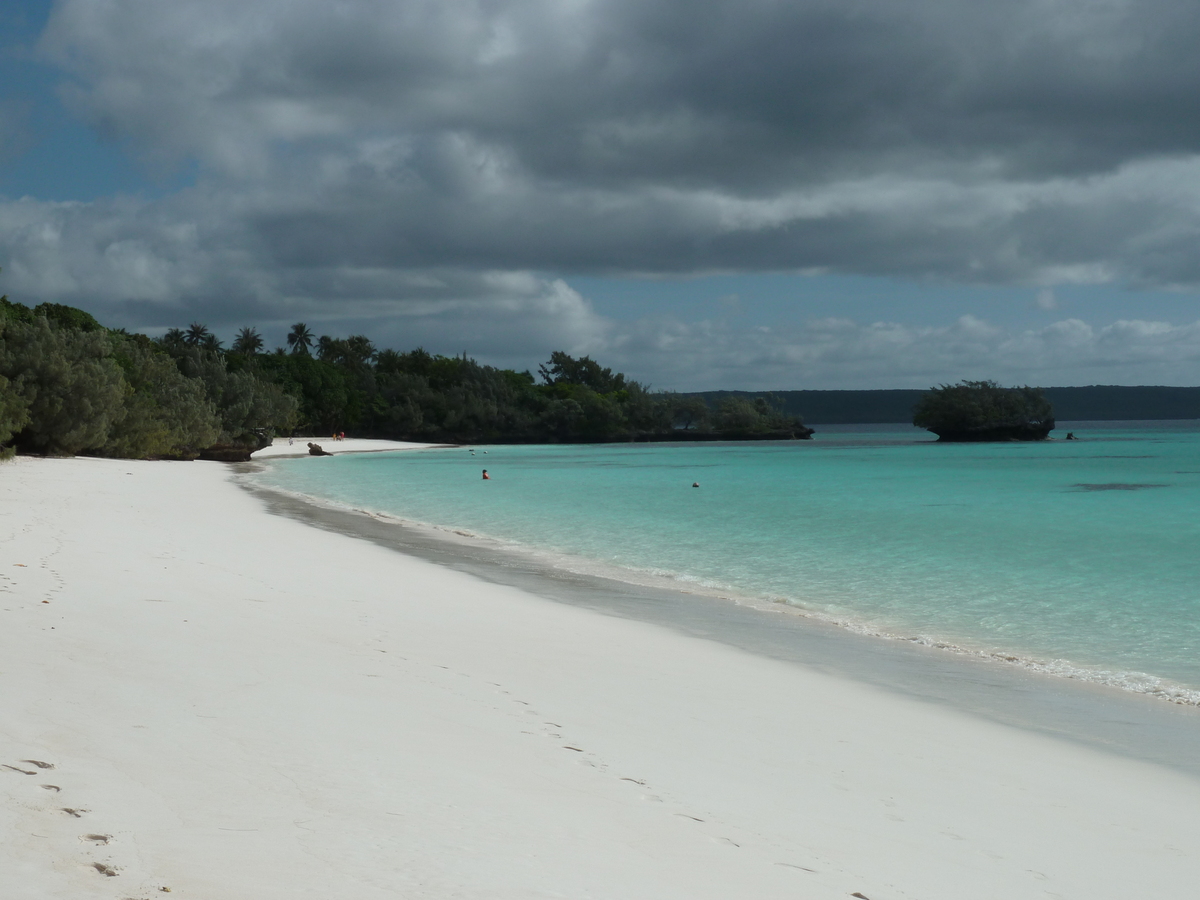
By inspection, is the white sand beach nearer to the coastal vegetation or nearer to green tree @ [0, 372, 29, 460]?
green tree @ [0, 372, 29, 460]

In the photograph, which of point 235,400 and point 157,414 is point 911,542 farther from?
point 235,400

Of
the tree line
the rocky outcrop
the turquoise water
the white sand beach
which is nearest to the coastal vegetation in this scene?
the rocky outcrop

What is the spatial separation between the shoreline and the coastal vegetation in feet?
348

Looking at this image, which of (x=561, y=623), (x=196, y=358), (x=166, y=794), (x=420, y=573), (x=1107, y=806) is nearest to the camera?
(x=166, y=794)

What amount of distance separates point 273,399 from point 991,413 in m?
79.3

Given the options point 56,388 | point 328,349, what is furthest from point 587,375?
point 56,388

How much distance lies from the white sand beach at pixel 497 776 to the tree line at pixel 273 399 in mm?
30965

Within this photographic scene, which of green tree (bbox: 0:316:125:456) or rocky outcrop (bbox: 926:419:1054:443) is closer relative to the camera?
green tree (bbox: 0:316:125:456)

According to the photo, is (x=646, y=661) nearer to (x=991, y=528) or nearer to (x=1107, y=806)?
(x=1107, y=806)

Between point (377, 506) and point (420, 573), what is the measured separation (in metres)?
15.6

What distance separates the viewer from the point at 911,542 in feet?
70.6

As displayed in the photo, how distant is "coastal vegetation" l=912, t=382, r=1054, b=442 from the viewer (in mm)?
112562

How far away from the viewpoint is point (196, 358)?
244ft

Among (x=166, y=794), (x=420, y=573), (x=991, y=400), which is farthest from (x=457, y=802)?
(x=991, y=400)
